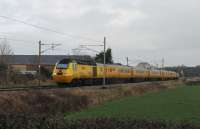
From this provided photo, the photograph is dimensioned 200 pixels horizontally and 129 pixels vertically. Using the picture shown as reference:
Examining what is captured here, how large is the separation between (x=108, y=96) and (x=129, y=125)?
1428 inches

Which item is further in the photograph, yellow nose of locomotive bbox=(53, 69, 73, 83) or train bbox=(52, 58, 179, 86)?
train bbox=(52, 58, 179, 86)

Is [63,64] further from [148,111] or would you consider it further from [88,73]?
[148,111]

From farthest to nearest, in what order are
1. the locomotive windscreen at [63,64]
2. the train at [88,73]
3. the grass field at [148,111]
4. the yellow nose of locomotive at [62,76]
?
1. the locomotive windscreen at [63,64]
2. the train at [88,73]
3. the yellow nose of locomotive at [62,76]
4. the grass field at [148,111]

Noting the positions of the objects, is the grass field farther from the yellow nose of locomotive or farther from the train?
the train

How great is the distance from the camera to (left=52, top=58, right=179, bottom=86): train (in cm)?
5250

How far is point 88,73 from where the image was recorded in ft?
193

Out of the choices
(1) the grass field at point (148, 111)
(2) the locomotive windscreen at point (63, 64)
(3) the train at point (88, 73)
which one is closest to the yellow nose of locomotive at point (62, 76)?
(3) the train at point (88, 73)

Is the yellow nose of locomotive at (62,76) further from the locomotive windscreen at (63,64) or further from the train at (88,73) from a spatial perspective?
the locomotive windscreen at (63,64)

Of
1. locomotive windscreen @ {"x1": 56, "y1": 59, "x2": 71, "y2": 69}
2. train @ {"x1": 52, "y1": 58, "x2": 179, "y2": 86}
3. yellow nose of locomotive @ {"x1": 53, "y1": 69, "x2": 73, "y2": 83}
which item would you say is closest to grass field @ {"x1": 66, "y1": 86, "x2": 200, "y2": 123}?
yellow nose of locomotive @ {"x1": 53, "y1": 69, "x2": 73, "y2": 83}

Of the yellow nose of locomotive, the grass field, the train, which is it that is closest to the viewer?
the grass field

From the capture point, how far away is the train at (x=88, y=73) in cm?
5250

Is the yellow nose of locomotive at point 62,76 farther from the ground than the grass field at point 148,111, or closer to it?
farther from the ground

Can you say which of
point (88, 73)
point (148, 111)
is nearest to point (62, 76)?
point (88, 73)

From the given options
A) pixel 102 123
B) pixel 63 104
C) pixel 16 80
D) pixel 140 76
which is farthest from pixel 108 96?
pixel 140 76
